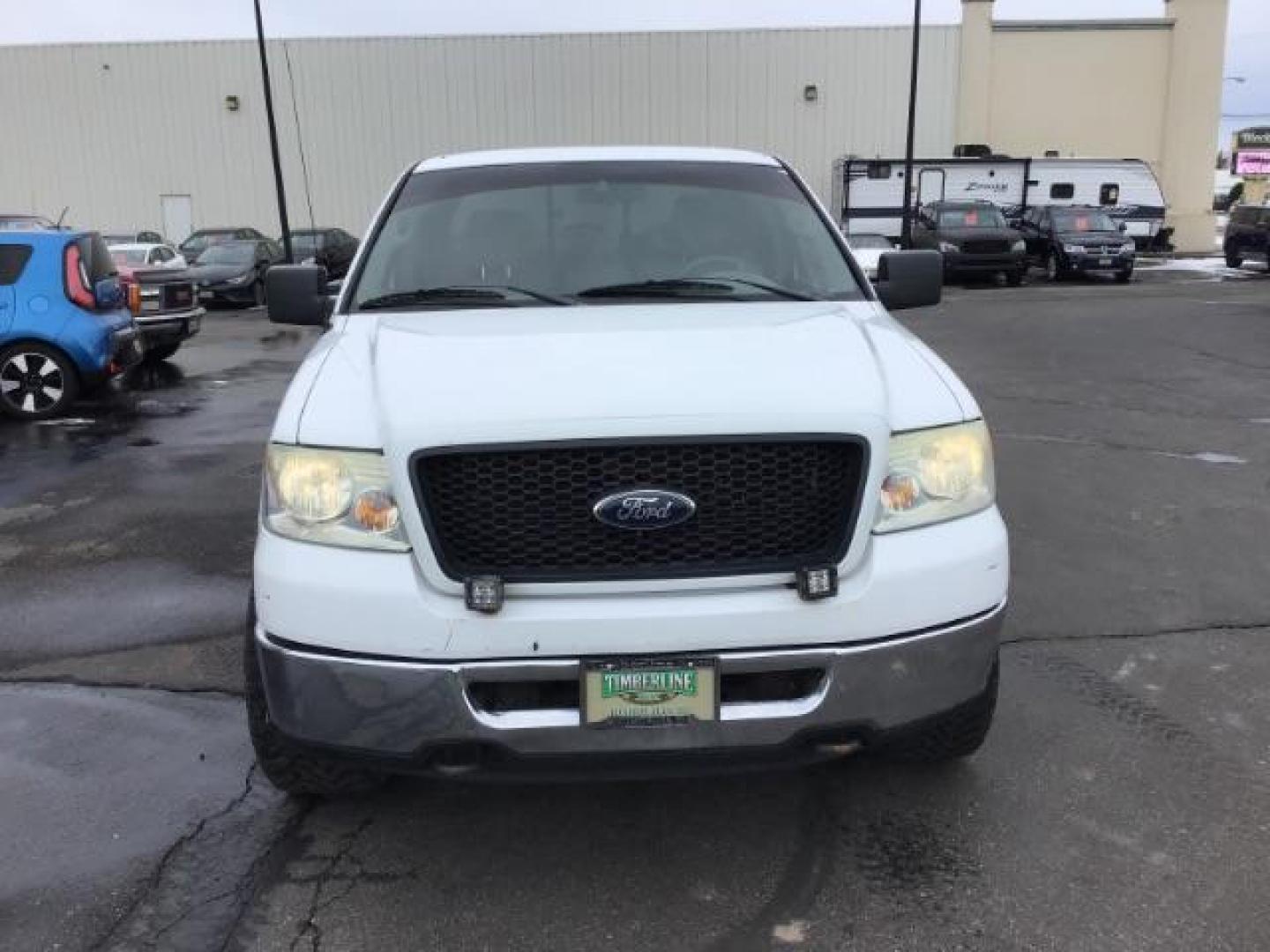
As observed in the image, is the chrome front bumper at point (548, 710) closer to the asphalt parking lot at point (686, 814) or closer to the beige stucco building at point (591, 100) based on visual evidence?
the asphalt parking lot at point (686, 814)

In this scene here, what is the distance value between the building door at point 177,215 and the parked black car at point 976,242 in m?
22.6

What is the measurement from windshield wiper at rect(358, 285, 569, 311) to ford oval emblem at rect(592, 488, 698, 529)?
1.24m

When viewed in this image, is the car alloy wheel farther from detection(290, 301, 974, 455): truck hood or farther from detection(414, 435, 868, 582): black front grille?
detection(414, 435, 868, 582): black front grille

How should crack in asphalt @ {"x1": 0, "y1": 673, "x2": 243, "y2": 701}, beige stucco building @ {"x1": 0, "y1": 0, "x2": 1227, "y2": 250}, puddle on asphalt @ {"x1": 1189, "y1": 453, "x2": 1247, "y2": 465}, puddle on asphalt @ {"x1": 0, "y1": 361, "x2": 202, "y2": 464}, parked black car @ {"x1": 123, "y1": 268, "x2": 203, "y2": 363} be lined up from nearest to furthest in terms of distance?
crack in asphalt @ {"x1": 0, "y1": 673, "x2": 243, "y2": 701} → puddle on asphalt @ {"x1": 1189, "y1": 453, "x2": 1247, "y2": 465} → puddle on asphalt @ {"x1": 0, "y1": 361, "x2": 202, "y2": 464} → parked black car @ {"x1": 123, "y1": 268, "x2": 203, "y2": 363} → beige stucco building @ {"x1": 0, "y1": 0, "x2": 1227, "y2": 250}

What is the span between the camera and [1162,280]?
25.0 m

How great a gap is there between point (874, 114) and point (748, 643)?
111ft

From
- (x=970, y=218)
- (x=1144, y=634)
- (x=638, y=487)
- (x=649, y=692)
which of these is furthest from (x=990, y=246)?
(x=649, y=692)

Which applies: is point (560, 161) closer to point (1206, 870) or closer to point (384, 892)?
point (384, 892)

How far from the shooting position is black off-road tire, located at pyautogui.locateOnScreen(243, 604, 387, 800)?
2.94m

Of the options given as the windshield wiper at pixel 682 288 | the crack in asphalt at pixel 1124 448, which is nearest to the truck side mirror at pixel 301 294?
the windshield wiper at pixel 682 288

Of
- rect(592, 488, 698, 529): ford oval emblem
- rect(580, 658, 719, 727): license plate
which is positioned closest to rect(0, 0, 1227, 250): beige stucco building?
rect(592, 488, 698, 529): ford oval emblem

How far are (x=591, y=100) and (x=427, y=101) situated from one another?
16.3 ft

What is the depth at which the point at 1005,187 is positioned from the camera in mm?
28812

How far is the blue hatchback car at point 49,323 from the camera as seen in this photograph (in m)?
9.76
